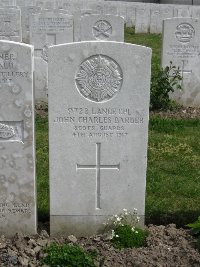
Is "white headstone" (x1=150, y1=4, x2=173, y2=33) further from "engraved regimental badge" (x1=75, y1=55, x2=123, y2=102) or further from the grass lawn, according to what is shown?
"engraved regimental badge" (x1=75, y1=55, x2=123, y2=102)

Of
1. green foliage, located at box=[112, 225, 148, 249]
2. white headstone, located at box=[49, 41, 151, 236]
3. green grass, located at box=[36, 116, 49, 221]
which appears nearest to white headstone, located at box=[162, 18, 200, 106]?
green grass, located at box=[36, 116, 49, 221]

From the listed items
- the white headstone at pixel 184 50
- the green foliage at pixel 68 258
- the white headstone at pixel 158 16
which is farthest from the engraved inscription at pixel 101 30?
the white headstone at pixel 158 16

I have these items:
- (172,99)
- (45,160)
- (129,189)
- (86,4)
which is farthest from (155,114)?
(86,4)

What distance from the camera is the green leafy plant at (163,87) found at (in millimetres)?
8602

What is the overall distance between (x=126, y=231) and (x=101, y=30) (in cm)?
573

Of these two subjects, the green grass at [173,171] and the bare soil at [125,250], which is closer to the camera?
the bare soil at [125,250]

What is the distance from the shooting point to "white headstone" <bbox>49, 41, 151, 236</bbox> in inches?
164

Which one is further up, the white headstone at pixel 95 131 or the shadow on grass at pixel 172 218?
the white headstone at pixel 95 131

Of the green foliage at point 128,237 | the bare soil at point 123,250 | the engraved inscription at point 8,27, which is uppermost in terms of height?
the engraved inscription at point 8,27

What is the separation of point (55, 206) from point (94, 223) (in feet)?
1.30

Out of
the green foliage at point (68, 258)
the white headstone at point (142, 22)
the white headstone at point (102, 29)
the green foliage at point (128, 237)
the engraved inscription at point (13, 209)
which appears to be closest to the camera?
the green foliage at point (68, 258)

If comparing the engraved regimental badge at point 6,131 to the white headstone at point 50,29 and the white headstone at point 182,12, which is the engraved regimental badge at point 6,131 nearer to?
the white headstone at point 50,29

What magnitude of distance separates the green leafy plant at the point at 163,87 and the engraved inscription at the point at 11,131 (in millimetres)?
4740

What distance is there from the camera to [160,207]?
5188 mm
